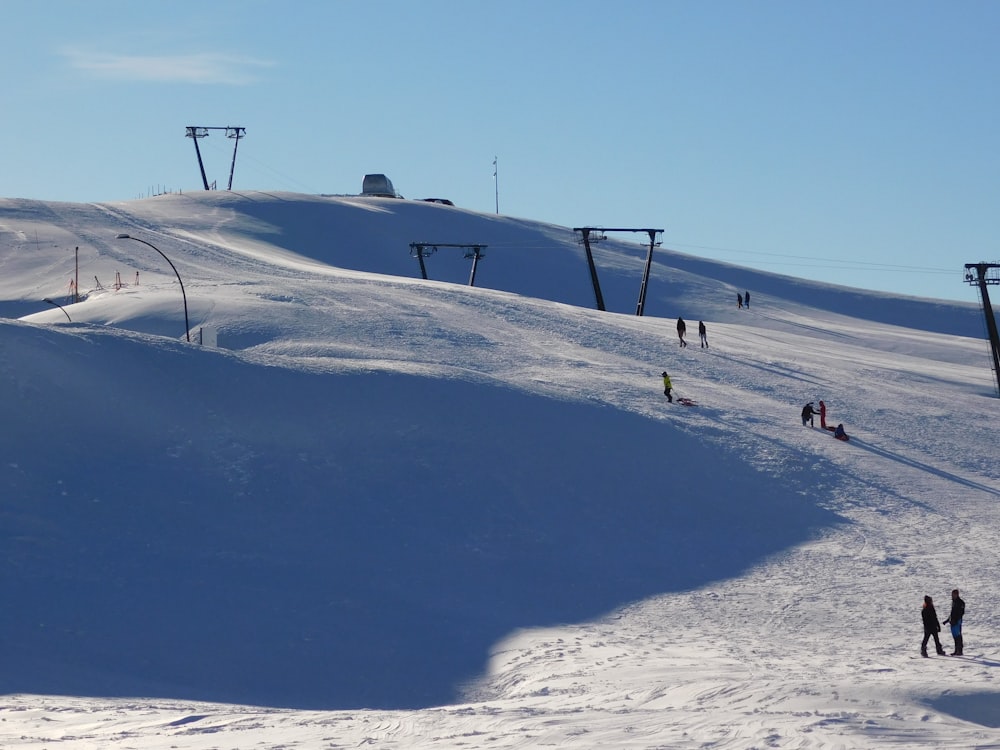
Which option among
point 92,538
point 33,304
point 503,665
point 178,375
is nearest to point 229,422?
point 178,375

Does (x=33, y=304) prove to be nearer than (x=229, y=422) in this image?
No

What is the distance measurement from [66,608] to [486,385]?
57.3 feet

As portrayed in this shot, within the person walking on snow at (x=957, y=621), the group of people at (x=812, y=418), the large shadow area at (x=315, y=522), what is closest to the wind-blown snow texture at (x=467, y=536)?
the large shadow area at (x=315, y=522)

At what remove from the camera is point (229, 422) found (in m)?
32.6

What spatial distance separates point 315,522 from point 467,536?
3.46 m

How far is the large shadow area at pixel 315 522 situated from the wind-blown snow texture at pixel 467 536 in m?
0.09

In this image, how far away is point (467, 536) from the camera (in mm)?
28719

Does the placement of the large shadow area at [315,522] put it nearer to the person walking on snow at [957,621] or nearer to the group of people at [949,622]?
the group of people at [949,622]

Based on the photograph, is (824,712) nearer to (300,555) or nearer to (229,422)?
(300,555)

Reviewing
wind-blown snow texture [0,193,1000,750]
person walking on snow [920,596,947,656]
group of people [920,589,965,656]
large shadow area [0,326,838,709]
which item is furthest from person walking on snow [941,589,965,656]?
large shadow area [0,326,838,709]

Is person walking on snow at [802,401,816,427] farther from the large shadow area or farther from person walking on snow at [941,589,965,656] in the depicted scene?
person walking on snow at [941,589,965,656]

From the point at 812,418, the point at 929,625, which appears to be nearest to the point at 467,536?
the point at 929,625

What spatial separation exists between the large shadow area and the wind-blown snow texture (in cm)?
9

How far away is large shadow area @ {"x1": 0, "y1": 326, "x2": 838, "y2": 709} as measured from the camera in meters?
22.5
